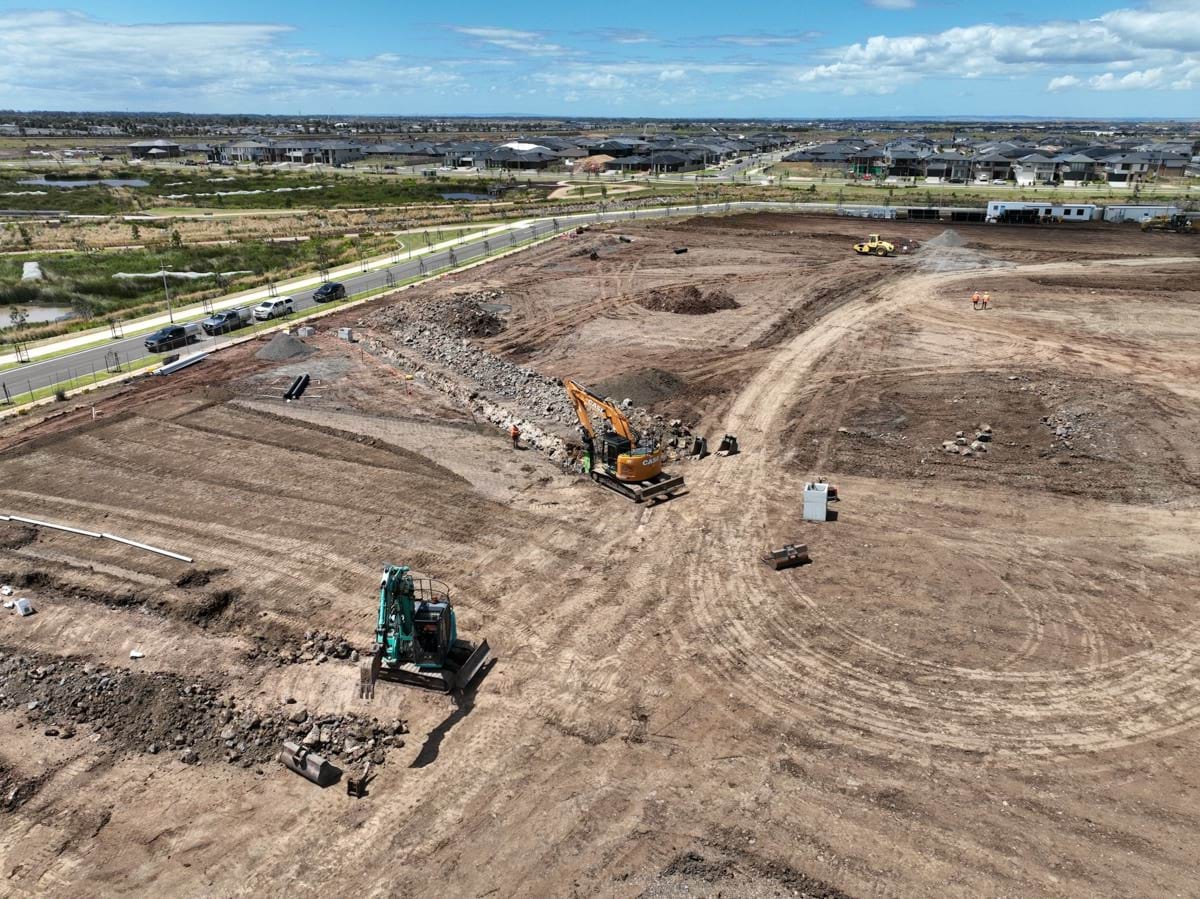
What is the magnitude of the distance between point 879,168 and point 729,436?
11471 centimetres

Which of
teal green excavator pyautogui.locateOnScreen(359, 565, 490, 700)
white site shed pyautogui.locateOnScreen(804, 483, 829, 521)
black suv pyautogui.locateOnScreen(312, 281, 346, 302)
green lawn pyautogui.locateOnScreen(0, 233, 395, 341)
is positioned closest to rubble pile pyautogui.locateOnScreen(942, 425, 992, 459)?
white site shed pyautogui.locateOnScreen(804, 483, 829, 521)

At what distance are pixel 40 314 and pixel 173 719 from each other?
4619 centimetres

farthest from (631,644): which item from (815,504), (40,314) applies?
(40,314)

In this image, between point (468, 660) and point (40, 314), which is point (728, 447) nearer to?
point (468, 660)

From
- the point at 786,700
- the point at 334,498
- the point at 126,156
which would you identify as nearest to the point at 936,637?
the point at 786,700

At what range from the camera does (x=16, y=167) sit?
15112 cm

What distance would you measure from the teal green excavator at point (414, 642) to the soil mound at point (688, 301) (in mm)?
31312

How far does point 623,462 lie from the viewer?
76.0 feet

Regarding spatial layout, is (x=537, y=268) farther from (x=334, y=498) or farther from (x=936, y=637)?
(x=936, y=637)

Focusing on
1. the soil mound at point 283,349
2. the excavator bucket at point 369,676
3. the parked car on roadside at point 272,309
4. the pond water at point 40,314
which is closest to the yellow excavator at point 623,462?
the excavator bucket at point 369,676

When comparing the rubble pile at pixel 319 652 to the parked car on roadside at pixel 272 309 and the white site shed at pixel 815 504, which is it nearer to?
the white site shed at pixel 815 504

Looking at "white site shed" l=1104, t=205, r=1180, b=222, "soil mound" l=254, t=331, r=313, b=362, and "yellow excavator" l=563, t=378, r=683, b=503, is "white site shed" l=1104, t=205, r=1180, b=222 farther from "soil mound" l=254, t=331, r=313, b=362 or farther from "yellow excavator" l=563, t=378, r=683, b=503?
"soil mound" l=254, t=331, r=313, b=362

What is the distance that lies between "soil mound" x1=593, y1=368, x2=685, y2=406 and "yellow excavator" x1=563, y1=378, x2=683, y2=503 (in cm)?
640

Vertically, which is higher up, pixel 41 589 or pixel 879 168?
pixel 879 168
